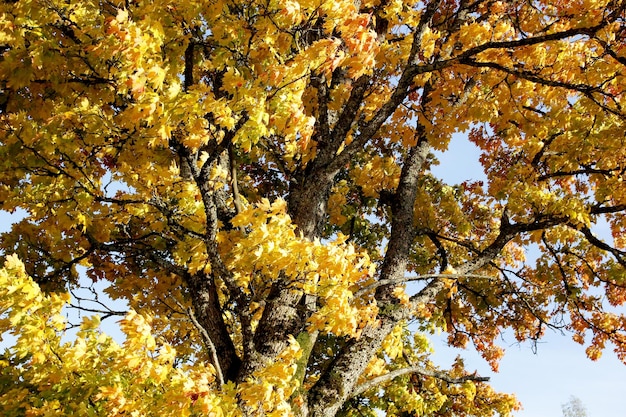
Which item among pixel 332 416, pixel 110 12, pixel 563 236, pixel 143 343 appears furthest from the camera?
pixel 563 236

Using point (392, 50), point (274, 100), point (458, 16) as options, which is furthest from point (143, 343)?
point (458, 16)

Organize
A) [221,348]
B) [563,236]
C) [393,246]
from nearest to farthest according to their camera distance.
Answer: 1. [221,348]
2. [393,246]
3. [563,236]

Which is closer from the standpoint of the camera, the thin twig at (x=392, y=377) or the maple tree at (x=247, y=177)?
the maple tree at (x=247, y=177)

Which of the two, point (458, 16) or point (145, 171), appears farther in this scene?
point (458, 16)

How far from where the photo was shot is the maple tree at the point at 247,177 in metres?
4.34

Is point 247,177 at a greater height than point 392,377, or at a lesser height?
greater

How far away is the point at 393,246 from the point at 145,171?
420 cm

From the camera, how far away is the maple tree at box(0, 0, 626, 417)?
4336mm

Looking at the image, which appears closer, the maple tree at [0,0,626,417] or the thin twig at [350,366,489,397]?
the maple tree at [0,0,626,417]

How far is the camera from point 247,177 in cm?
1059

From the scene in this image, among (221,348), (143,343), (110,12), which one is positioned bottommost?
(143,343)

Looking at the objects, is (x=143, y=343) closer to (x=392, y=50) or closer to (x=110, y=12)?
(x=110, y=12)

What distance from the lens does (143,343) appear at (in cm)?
389

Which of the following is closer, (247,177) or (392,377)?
(392,377)
